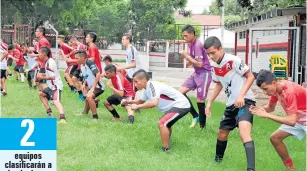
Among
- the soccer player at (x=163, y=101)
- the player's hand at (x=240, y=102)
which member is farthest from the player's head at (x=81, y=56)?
the player's hand at (x=240, y=102)

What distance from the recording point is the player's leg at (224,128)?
7433 millimetres

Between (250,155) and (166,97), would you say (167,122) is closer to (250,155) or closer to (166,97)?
(166,97)

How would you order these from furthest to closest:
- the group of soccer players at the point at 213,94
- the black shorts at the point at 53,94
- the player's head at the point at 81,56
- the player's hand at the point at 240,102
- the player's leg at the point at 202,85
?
the player's head at the point at 81,56 < the black shorts at the point at 53,94 < the player's leg at the point at 202,85 < the player's hand at the point at 240,102 < the group of soccer players at the point at 213,94

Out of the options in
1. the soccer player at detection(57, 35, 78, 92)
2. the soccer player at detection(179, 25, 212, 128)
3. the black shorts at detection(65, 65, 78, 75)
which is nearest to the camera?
the soccer player at detection(179, 25, 212, 128)

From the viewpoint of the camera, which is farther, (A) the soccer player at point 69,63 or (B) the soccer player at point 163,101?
(A) the soccer player at point 69,63

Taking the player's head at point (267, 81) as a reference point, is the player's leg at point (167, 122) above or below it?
below

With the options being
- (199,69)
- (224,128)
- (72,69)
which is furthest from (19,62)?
(224,128)

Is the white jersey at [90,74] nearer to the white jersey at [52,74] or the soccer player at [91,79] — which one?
the soccer player at [91,79]

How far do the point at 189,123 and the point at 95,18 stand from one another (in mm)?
49929

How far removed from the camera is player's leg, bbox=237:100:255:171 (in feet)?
22.2

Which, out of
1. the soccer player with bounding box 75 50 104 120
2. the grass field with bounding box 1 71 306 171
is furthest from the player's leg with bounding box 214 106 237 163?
the soccer player with bounding box 75 50 104 120

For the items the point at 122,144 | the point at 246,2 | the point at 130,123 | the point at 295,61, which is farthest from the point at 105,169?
the point at 295,61

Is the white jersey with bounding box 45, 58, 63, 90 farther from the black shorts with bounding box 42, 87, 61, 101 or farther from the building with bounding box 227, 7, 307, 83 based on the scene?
the building with bounding box 227, 7, 307, 83

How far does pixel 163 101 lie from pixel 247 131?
1.92 m
